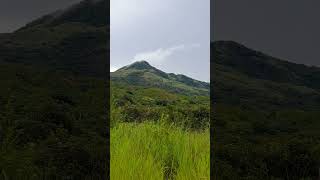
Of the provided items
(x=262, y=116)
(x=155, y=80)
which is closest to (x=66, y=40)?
(x=262, y=116)

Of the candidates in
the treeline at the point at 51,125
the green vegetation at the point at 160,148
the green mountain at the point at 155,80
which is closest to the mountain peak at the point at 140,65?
the green mountain at the point at 155,80

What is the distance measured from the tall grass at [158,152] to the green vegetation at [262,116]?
1.25 ft

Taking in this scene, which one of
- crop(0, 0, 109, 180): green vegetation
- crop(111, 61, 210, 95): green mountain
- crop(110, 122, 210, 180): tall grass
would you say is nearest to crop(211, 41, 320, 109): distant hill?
crop(110, 122, 210, 180): tall grass

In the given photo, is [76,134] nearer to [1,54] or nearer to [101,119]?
[101,119]

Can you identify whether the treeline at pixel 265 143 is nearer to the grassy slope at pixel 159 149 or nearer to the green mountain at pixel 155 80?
the grassy slope at pixel 159 149

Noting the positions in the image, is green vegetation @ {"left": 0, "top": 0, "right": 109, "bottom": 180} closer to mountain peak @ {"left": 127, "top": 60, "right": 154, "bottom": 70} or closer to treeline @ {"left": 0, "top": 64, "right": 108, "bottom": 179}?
treeline @ {"left": 0, "top": 64, "right": 108, "bottom": 179}

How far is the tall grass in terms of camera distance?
19.5 ft

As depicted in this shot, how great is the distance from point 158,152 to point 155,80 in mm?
9156

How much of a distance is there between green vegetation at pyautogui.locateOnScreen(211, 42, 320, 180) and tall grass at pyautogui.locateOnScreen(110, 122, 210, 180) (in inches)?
15.0

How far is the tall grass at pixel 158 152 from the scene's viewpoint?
5941 millimetres

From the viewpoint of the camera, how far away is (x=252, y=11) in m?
6.37

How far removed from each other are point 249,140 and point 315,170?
0.84 m

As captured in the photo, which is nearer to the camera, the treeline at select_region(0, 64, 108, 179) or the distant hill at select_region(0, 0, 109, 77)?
the treeline at select_region(0, 64, 108, 179)

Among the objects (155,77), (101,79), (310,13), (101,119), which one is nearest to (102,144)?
(101,119)
